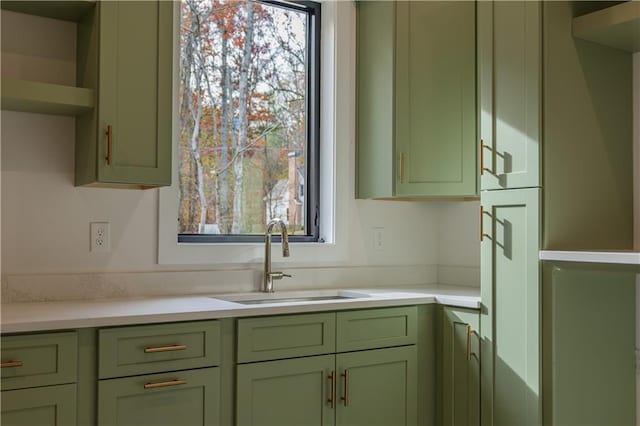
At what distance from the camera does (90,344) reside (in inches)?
81.8

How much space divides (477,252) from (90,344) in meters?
2.02

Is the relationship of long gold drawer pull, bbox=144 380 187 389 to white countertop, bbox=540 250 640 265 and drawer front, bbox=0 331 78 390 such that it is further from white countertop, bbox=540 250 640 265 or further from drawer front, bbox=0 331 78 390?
white countertop, bbox=540 250 640 265

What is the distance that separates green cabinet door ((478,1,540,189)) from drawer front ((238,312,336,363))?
0.89 m

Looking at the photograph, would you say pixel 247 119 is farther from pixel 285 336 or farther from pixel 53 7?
pixel 285 336

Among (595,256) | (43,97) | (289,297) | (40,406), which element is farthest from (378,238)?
(40,406)

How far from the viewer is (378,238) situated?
3.41 m

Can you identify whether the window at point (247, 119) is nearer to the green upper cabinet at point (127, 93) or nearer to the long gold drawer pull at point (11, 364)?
the green upper cabinet at point (127, 93)

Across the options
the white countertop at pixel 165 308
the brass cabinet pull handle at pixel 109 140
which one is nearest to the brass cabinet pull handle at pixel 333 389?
the white countertop at pixel 165 308

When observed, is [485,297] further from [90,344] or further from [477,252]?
[90,344]

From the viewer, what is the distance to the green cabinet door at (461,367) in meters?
2.73

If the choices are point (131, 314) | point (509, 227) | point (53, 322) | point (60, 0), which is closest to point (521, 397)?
point (509, 227)

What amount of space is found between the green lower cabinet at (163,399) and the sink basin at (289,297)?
0.55m

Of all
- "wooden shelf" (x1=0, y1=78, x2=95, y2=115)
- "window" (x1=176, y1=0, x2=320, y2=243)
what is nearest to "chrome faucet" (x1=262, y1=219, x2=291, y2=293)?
"window" (x1=176, y1=0, x2=320, y2=243)

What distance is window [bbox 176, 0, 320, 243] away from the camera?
3012 mm
